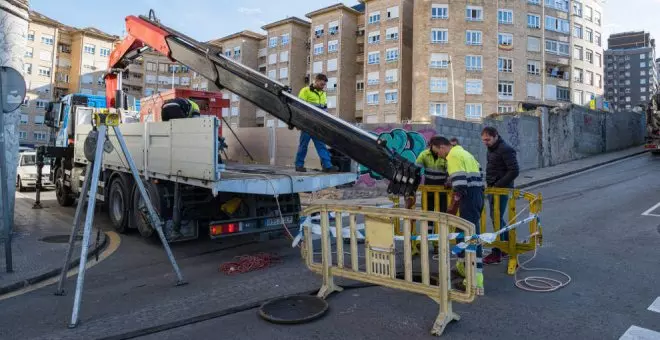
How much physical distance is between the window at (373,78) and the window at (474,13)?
492 inches

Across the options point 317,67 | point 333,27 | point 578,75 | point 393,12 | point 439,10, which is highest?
point 393,12

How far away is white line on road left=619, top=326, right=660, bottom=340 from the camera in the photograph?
362 cm

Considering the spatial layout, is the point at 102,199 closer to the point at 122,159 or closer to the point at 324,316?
the point at 122,159

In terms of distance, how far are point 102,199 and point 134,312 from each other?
5.31m

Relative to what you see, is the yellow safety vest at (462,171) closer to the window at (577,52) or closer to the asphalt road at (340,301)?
the asphalt road at (340,301)

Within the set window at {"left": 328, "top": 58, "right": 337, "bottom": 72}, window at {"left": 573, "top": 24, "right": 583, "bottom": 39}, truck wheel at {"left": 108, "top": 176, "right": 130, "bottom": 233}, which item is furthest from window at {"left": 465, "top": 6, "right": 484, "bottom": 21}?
truck wheel at {"left": 108, "top": 176, "right": 130, "bottom": 233}

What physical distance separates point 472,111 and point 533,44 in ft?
44.0

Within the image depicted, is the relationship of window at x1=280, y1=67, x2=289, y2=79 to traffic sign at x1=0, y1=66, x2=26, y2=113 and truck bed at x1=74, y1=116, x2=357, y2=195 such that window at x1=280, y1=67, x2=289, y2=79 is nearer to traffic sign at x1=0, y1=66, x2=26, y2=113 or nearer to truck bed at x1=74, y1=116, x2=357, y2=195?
truck bed at x1=74, y1=116, x2=357, y2=195

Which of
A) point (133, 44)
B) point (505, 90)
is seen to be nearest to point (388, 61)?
point (505, 90)

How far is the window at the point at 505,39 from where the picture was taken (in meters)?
52.6

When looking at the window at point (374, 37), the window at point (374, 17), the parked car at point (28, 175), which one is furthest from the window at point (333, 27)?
the parked car at point (28, 175)

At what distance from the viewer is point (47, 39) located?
2630 inches

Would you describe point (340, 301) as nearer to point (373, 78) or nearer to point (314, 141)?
point (314, 141)

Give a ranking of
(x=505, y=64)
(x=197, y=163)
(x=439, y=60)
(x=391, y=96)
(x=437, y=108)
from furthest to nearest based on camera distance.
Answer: (x=391, y=96) → (x=505, y=64) → (x=439, y=60) → (x=437, y=108) → (x=197, y=163)
